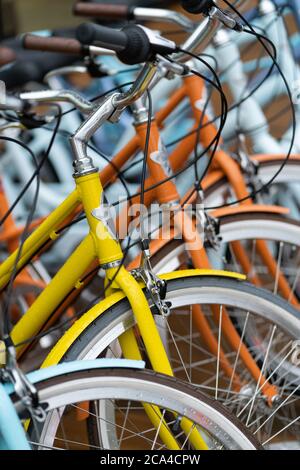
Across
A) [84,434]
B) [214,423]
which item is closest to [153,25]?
[84,434]

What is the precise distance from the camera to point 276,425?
2457mm

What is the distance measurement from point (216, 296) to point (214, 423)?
14.3 inches

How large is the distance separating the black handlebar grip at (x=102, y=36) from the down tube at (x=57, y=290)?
1.63 feet

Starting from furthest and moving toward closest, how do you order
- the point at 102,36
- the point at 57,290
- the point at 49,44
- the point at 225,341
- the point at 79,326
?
the point at 225,341 → the point at 49,44 → the point at 57,290 → the point at 79,326 → the point at 102,36

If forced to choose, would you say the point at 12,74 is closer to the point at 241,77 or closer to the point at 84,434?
the point at 241,77

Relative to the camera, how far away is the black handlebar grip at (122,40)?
153 centimetres

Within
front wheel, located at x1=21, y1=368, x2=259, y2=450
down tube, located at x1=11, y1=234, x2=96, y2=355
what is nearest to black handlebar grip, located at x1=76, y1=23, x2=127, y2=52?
down tube, located at x1=11, y1=234, x2=96, y2=355

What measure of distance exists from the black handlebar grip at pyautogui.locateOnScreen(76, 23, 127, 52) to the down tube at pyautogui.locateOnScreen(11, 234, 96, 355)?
1.63 ft

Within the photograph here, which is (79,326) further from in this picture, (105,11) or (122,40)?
(105,11)

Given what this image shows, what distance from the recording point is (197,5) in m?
1.83

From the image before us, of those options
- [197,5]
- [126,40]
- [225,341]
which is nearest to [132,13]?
[197,5]

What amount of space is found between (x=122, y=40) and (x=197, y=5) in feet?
1.18

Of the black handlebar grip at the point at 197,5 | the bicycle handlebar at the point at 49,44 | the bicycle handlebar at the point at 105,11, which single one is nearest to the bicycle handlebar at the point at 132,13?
the bicycle handlebar at the point at 105,11

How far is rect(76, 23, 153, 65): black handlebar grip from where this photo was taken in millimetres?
1530
